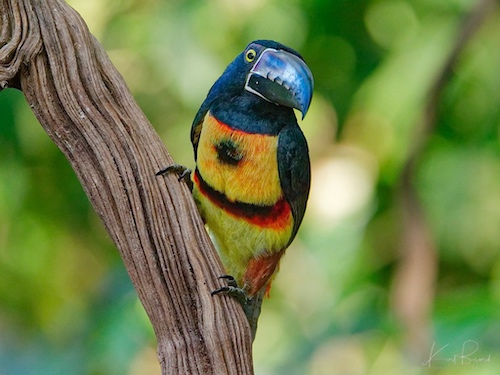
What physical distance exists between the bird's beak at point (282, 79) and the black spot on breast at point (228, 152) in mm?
214

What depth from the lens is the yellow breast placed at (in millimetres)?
2666

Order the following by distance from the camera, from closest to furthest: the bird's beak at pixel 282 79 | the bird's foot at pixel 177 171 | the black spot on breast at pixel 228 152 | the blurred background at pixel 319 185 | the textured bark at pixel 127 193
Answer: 1. the textured bark at pixel 127 193
2. the bird's foot at pixel 177 171
3. the bird's beak at pixel 282 79
4. the black spot on breast at pixel 228 152
5. the blurred background at pixel 319 185

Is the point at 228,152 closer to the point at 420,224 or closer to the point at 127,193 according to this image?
the point at 127,193

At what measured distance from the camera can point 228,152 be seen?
2.67 metres

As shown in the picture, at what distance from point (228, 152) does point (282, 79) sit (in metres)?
0.33

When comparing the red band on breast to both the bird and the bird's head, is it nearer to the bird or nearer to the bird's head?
the bird

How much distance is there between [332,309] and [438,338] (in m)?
0.73

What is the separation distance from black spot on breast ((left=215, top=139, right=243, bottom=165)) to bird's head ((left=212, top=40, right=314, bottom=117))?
8.3 inches

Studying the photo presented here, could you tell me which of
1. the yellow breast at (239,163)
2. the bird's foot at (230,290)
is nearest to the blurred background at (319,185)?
the yellow breast at (239,163)

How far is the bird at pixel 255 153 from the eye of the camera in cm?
262

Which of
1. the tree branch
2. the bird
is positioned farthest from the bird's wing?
the tree branch

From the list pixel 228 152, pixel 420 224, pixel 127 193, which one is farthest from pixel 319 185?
pixel 127 193

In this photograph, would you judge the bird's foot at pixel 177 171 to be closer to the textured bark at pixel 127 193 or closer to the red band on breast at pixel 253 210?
the textured bark at pixel 127 193

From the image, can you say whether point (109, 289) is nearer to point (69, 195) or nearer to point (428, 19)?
point (69, 195)
